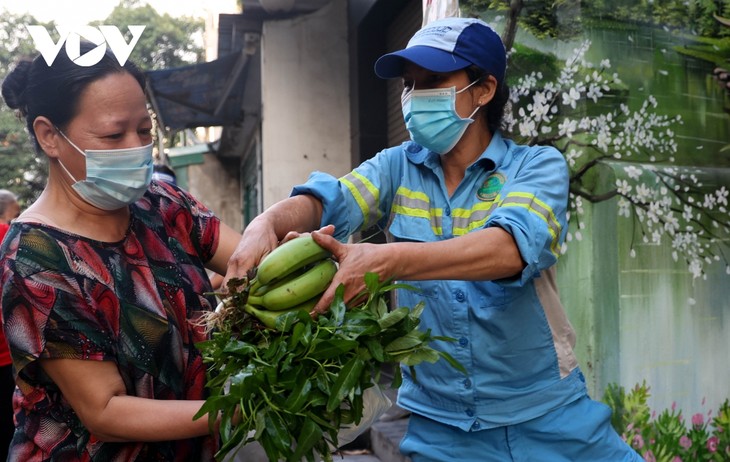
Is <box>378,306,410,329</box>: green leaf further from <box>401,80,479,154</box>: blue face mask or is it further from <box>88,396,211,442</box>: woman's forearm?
<box>401,80,479,154</box>: blue face mask

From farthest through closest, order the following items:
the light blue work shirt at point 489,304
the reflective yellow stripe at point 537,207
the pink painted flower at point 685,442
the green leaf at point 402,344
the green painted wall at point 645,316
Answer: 1. the pink painted flower at point 685,442
2. the green painted wall at point 645,316
3. the light blue work shirt at point 489,304
4. the reflective yellow stripe at point 537,207
5. the green leaf at point 402,344

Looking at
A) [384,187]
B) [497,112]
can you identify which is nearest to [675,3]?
[497,112]

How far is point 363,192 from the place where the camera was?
2.18 meters

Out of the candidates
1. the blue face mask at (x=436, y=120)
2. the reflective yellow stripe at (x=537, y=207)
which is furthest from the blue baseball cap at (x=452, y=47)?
the reflective yellow stripe at (x=537, y=207)

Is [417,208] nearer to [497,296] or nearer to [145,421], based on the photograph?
[497,296]

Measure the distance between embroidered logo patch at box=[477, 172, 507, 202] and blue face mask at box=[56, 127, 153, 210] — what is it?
96 cm

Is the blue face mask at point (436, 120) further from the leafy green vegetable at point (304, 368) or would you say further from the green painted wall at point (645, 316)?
the green painted wall at point (645, 316)

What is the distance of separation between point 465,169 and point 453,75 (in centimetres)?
27

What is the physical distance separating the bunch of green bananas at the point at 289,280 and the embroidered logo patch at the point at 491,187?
499 millimetres

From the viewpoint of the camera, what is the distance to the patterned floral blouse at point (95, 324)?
1890 mm

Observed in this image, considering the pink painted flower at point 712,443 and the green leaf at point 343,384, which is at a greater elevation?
the green leaf at point 343,384

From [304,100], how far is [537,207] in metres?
6.62

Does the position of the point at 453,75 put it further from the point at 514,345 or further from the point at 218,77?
the point at 218,77

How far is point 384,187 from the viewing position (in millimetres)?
2227
